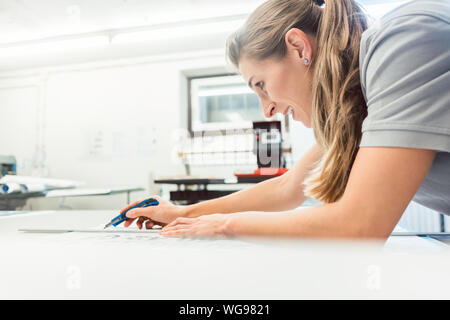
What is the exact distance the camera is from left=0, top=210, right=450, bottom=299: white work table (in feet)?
0.84

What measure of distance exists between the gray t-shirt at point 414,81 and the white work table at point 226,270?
137mm

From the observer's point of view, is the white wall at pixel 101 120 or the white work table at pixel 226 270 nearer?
the white work table at pixel 226 270

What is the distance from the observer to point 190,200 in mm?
1670

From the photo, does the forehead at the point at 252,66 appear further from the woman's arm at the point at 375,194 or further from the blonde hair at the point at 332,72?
the woman's arm at the point at 375,194

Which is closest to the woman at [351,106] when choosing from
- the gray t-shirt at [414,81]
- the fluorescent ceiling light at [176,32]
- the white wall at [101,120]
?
the gray t-shirt at [414,81]

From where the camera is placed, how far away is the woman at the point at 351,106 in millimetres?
334

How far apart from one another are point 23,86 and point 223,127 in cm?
219

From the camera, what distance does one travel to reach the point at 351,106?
442 millimetres

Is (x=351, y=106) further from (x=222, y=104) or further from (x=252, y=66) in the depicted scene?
(x=222, y=104)

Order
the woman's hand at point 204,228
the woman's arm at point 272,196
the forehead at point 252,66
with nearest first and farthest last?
the woman's hand at point 204,228 → the forehead at point 252,66 → the woman's arm at point 272,196

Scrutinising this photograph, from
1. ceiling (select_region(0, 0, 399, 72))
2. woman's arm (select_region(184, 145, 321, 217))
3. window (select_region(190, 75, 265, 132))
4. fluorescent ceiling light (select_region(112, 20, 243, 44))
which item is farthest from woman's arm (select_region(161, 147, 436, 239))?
window (select_region(190, 75, 265, 132))

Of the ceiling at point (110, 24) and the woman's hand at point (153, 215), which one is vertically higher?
the ceiling at point (110, 24)

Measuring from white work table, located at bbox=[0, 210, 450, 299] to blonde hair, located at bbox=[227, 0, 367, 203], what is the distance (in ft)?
0.41

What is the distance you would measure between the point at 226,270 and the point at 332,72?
332mm
